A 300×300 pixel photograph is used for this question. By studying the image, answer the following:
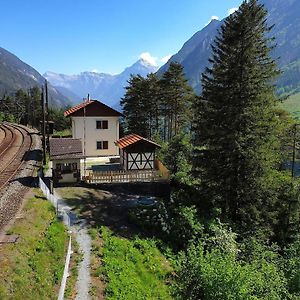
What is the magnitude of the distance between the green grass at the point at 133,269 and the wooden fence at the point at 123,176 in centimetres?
810

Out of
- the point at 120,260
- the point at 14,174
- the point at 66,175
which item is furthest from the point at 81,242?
the point at 14,174

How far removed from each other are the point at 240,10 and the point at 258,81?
487 centimetres

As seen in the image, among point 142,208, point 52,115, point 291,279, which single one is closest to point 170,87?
point 142,208

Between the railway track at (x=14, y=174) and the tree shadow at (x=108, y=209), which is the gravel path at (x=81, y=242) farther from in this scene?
the railway track at (x=14, y=174)

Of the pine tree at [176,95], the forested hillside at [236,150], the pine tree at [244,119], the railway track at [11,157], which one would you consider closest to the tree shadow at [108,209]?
the forested hillside at [236,150]

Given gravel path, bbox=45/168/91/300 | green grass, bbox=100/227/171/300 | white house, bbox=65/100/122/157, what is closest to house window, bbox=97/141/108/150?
white house, bbox=65/100/122/157

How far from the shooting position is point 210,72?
2500cm

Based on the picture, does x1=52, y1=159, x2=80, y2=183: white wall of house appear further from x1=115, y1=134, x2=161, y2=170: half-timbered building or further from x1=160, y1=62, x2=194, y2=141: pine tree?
x1=160, y1=62, x2=194, y2=141: pine tree

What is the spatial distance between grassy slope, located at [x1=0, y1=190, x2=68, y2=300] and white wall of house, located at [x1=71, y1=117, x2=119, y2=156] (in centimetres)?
2223

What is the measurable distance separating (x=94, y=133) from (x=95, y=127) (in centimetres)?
72

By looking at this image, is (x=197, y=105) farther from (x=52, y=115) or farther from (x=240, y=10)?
(x=52, y=115)

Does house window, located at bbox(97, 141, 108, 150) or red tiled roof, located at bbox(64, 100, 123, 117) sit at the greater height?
red tiled roof, located at bbox(64, 100, 123, 117)

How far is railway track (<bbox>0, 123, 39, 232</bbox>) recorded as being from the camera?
62.8 ft

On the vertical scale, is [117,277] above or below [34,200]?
below
